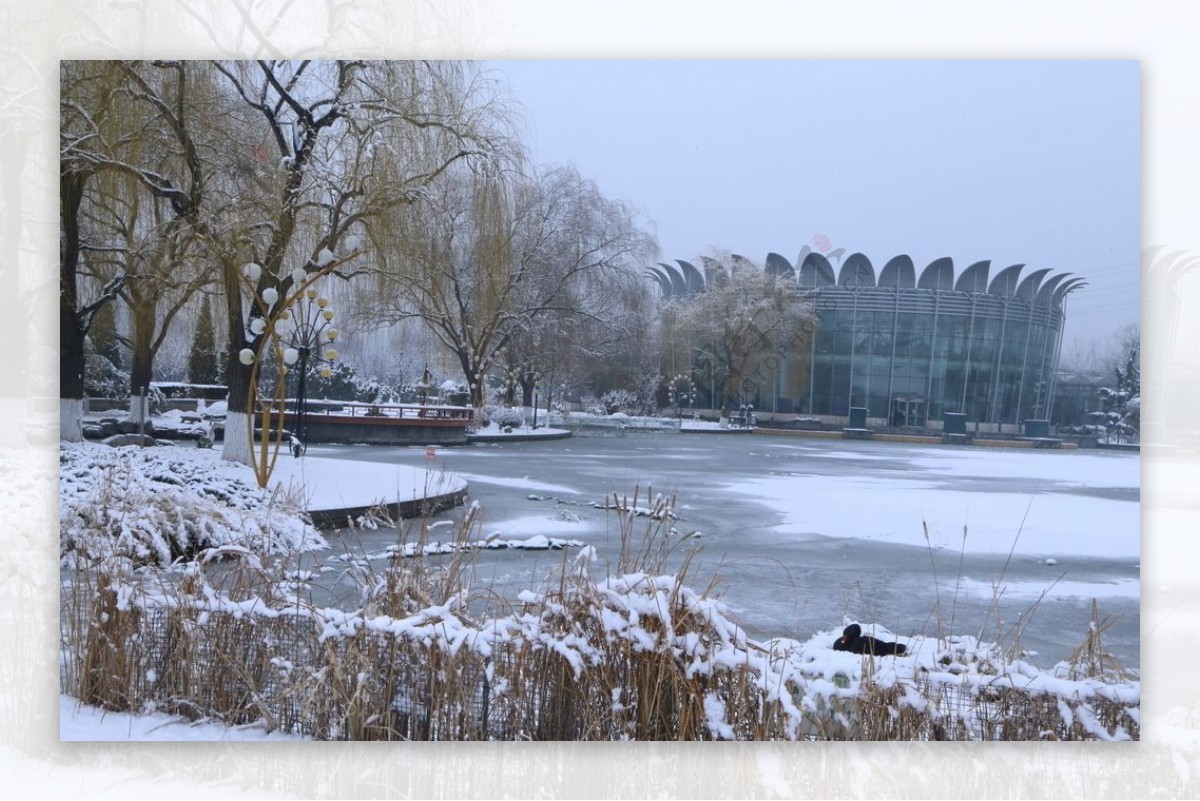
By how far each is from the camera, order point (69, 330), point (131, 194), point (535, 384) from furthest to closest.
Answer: point (535, 384) → point (131, 194) → point (69, 330)

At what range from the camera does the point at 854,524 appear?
11.8 feet

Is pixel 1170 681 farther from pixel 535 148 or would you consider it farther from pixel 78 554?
pixel 78 554

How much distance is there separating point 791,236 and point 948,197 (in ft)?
1.81

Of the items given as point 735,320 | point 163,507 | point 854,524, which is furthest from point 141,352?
point 854,524

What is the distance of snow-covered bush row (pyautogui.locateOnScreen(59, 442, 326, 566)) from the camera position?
11.3 feet

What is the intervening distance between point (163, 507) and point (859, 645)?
7.65 feet

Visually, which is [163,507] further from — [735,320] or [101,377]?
[735,320]

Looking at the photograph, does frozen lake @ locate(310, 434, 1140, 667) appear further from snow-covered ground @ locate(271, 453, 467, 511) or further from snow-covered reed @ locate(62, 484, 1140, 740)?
snow-covered reed @ locate(62, 484, 1140, 740)

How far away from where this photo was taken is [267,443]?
373 cm

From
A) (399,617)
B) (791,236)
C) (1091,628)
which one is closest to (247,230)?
(399,617)

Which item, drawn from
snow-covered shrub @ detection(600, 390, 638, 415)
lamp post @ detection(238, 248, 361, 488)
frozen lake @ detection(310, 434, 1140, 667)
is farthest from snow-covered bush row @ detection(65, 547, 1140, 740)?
snow-covered shrub @ detection(600, 390, 638, 415)

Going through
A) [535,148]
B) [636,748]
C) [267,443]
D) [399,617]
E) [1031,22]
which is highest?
[1031,22]

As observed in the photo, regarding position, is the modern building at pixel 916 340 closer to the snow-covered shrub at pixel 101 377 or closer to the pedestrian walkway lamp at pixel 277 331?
the pedestrian walkway lamp at pixel 277 331

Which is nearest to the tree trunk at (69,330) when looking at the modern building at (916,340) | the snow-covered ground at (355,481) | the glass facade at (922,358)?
the snow-covered ground at (355,481)
